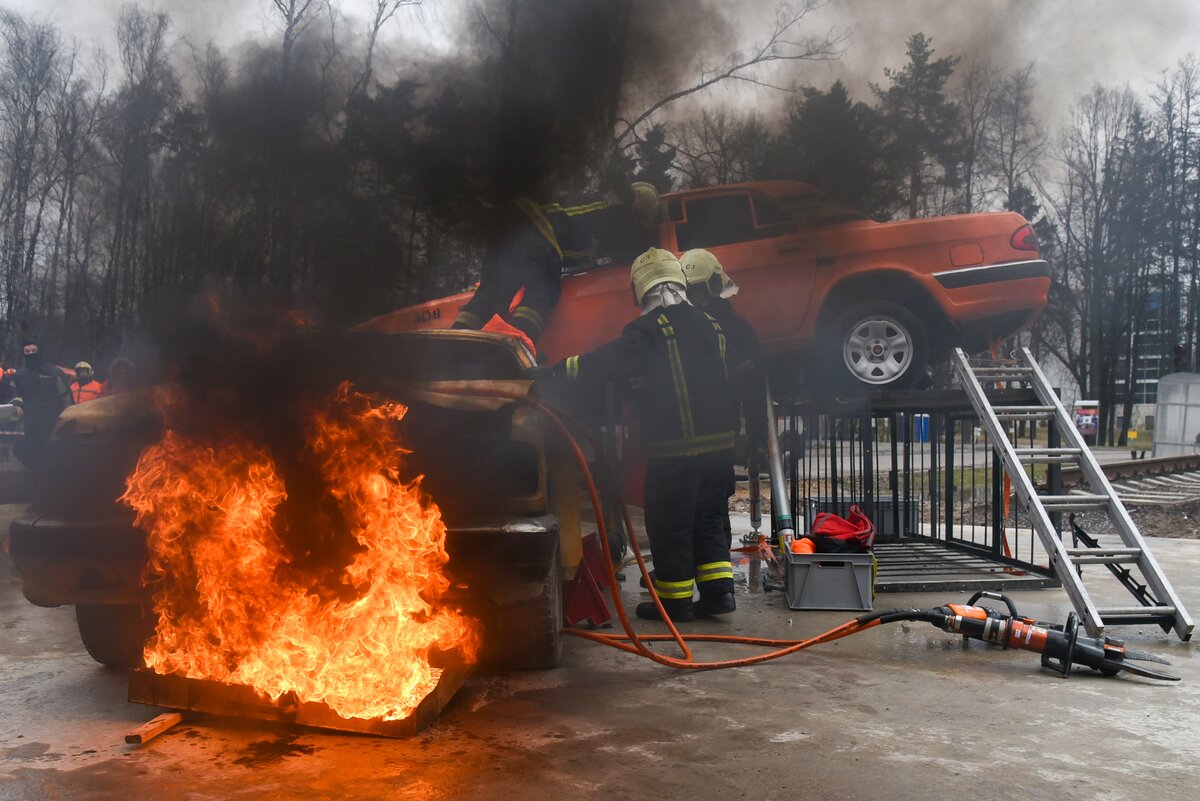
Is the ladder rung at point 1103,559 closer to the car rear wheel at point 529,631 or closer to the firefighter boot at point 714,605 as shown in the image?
the firefighter boot at point 714,605

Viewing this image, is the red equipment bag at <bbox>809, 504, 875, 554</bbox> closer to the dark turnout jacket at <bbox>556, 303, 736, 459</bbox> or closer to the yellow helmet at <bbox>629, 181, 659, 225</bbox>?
the dark turnout jacket at <bbox>556, 303, 736, 459</bbox>

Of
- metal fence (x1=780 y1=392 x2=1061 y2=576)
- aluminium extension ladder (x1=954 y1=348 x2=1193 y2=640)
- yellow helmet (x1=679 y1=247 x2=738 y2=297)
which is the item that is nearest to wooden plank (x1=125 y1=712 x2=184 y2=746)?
yellow helmet (x1=679 y1=247 x2=738 y2=297)

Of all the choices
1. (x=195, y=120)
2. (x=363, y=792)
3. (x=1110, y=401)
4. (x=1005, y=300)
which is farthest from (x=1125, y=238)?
(x=1110, y=401)

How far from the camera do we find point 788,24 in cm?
470

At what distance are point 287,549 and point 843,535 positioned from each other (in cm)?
338

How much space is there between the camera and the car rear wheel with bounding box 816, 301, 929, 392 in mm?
6883

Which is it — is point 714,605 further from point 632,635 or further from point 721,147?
point 721,147

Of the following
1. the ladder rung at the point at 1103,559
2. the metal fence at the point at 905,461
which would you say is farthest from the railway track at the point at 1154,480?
the ladder rung at the point at 1103,559

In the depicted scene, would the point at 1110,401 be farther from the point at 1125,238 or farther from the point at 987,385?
the point at 987,385

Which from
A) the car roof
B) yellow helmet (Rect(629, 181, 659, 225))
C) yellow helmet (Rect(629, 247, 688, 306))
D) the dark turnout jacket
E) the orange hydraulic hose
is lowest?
the orange hydraulic hose

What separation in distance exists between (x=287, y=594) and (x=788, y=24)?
3.45 meters

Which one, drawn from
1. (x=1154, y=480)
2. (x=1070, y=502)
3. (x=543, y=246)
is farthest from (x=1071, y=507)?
(x=1154, y=480)

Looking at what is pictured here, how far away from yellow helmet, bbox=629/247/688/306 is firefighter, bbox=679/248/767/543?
430 mm

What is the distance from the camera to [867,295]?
273 inches
